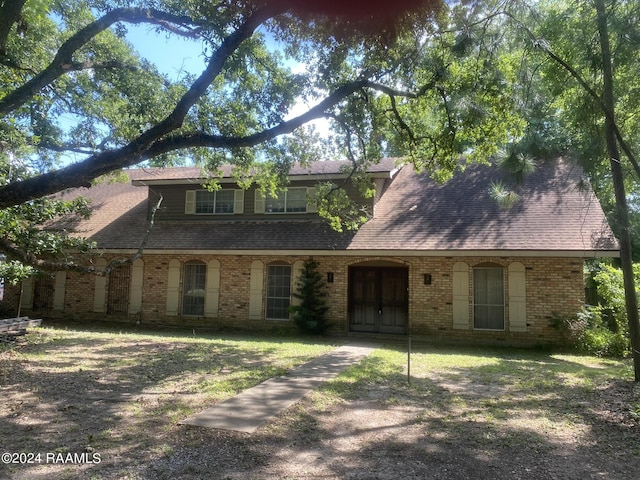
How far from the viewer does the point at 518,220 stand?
46.6 ft

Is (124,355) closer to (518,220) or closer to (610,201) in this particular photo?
(518,220)

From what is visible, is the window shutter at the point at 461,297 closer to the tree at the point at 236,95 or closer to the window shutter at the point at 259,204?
the tree at the point at 236,95

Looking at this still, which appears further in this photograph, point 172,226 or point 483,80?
point 172,226

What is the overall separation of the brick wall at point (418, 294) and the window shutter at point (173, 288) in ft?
0.57

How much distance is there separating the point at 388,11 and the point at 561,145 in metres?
11.9

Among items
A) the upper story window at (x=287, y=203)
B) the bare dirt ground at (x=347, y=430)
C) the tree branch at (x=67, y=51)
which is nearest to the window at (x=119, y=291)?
the upper story window at (x=287, y=203)

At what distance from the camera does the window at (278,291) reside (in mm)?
15828

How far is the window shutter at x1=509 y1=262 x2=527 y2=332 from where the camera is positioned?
13.3 meters

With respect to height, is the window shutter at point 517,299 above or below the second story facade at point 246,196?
below

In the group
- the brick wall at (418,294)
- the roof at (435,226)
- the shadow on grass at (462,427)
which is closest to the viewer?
the shadow on grass at (462,427)

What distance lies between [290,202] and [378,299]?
4913 millimetres

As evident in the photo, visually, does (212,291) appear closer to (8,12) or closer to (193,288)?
(193,288)

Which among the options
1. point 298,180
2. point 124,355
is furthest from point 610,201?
point 124,355

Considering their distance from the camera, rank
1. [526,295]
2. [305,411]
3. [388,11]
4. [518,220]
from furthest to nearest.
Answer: [518,220] < [526,295] < [388,11] < [305,411]
